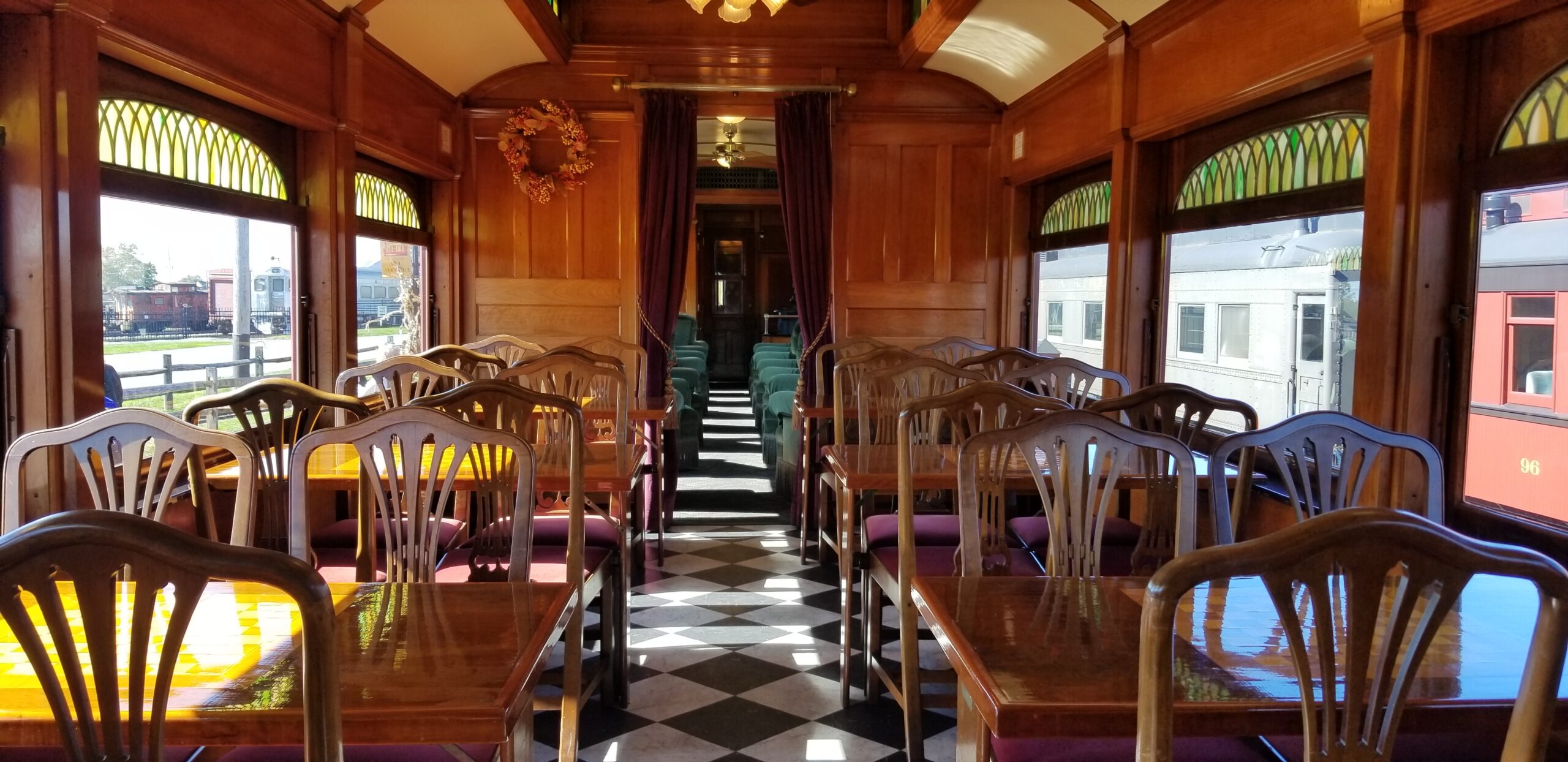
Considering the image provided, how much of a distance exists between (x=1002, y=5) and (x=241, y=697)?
13.9 feet

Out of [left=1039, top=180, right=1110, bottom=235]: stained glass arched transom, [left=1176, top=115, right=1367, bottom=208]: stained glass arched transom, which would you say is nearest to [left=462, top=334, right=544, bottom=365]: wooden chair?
[left=1039, top=180, right=1110, bottom=235]: stained glass arched transom

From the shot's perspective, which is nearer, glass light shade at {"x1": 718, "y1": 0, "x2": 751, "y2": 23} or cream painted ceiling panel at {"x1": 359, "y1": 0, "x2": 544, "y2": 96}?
glass light shade at {"x1": 718, "y1": 0, "x2": 751, "y2": 23}

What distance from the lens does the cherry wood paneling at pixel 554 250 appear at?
19.8ft

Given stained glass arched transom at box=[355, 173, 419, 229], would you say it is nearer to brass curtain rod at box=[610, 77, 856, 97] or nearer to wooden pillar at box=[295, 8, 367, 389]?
wooden pillar at box=[295, 8, 367, 389]

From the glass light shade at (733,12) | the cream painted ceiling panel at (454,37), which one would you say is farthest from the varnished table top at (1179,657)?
the cream painted ceiling panel at (454,37)

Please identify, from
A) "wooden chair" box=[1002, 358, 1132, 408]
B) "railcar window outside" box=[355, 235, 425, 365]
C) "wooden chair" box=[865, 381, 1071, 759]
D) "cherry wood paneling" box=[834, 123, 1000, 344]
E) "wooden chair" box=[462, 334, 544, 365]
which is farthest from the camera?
"cherry wood paneling" box=[834, 123, 1000, 344]

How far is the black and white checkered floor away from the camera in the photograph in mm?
2859

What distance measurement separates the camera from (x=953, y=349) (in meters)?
5.75

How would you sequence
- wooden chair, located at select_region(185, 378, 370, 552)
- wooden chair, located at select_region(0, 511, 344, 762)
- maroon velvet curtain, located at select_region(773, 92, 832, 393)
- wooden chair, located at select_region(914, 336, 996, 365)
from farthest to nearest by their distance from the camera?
maroon velvet curtain, located at select_region(773, 92, 832, 393)
wooden chair, located at select_region(914, 336, 996, 365)
wooden chair, located at select_region(185, 378, 370, 552)
wooden chair, located at select_region(0, 511, 344, 762)

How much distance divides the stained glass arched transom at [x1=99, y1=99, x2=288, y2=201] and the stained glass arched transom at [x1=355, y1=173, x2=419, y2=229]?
654 mm

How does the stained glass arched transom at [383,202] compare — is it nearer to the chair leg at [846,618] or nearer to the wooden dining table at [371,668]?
the chair leg at [846,618]

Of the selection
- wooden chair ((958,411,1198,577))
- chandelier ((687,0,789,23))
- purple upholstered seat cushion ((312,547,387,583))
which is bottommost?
purple upholstered seat cushion ((312,547,387,583))

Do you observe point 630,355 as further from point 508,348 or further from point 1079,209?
point 1079,209

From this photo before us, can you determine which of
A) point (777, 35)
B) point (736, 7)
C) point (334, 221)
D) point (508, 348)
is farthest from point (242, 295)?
point (777, 35)
